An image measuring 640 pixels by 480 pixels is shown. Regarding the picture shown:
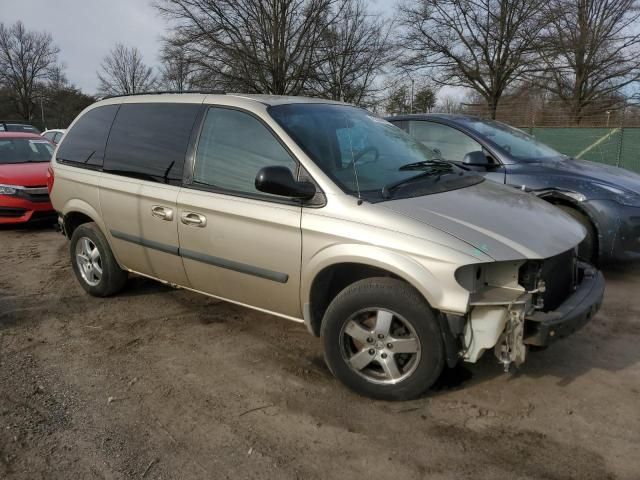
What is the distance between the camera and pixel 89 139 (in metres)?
4.87

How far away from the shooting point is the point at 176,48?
821 inches

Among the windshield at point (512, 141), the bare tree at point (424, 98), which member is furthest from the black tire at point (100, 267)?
the bare tree at point (424, 98)

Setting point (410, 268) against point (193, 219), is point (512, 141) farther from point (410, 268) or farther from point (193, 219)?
point (193, 219)

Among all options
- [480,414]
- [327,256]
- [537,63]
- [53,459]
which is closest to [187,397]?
[53,459]

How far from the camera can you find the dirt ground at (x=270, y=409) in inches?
104

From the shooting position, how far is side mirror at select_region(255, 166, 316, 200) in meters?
3.13

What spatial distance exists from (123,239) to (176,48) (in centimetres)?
1847

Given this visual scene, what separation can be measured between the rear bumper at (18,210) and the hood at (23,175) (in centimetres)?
25

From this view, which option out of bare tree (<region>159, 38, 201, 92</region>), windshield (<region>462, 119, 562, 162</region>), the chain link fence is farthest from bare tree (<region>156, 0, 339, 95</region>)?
windshield (<region>462, 119, 562, 162</region>)

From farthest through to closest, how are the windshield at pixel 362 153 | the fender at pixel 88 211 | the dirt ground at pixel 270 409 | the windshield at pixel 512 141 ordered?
1. the windshield at pixel 512 141
2. the fender at pixel 88 211
3. the windshield at pixel 362 153
4. the dirt ground at pixel 270 409

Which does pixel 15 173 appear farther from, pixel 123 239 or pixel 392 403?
pixel 392 403

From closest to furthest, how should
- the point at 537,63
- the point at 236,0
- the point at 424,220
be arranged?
the point at 424,220 → the point at 236,0 → the point at 537,63

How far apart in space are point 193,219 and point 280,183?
97 cm

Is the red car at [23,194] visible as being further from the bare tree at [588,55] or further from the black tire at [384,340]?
the bare tree at [588,55]
